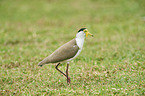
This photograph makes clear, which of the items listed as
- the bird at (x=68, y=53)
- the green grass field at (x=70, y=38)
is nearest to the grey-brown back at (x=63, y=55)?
the bird at (x=68, y=53)

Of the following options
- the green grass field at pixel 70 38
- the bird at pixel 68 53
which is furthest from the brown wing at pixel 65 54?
the green grass field at pixel 70 38

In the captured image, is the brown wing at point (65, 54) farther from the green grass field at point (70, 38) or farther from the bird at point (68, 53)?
the green grass field at point (70, 38)

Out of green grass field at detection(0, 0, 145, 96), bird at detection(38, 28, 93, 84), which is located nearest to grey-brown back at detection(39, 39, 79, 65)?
bird at detection(38, 28, 93, 84)

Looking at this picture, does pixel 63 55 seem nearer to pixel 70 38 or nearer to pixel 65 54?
pixel 65 54

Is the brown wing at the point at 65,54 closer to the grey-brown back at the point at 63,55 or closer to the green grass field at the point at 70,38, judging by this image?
the grey-brown back at the point at 63,55

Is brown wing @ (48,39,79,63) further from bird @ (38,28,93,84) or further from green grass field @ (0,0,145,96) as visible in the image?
green grass field @ (0,0,145,96)

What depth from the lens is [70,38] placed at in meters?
10.2

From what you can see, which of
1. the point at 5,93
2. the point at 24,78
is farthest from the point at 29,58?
the point at 5,93

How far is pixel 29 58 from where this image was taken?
7777mm

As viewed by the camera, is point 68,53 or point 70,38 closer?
point 68,53

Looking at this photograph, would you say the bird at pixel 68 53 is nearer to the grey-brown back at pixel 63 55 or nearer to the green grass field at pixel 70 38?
the grey-brown back at pixel 63 55

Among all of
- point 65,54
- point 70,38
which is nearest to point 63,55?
point 65,54

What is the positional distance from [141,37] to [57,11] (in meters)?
6.55

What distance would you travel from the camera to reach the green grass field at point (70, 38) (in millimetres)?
5532
